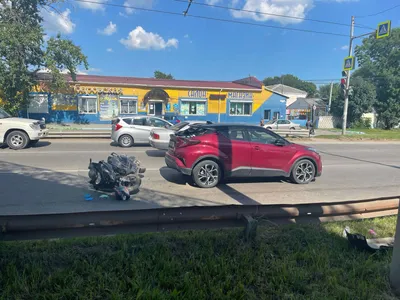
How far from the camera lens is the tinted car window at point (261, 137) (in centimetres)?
775

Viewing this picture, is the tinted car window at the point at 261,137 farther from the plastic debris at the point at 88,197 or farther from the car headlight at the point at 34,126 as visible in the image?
the car headlight at the point at 34,126

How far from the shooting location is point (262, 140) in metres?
7.79

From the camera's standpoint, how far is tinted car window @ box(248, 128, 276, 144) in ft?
25.4

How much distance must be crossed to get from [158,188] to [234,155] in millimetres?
1972

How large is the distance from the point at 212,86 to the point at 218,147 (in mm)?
27998

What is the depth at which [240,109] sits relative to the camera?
1398 inches

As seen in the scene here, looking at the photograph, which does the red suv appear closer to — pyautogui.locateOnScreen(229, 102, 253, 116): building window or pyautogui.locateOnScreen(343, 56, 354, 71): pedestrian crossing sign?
pyautogui.locateOnScreen(343, 56, 354, 71): pedestrian crossing sign

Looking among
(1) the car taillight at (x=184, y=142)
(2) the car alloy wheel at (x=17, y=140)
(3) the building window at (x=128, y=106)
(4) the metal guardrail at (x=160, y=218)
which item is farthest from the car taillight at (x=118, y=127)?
(3) the building window at (x=128, y=106)

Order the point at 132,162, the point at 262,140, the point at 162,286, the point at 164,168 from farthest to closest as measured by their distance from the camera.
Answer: the point at 164,168 → the point at 262,140 → the point at 132,162 → the point at 162,286

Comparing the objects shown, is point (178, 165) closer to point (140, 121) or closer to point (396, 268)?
point (396, 268)

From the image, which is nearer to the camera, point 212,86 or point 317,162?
point 317,162

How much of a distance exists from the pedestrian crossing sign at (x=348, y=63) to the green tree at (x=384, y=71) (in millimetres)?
21087

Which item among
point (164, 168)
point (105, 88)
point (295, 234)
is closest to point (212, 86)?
point (105, 88)

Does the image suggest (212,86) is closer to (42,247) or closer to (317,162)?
(317,162)
